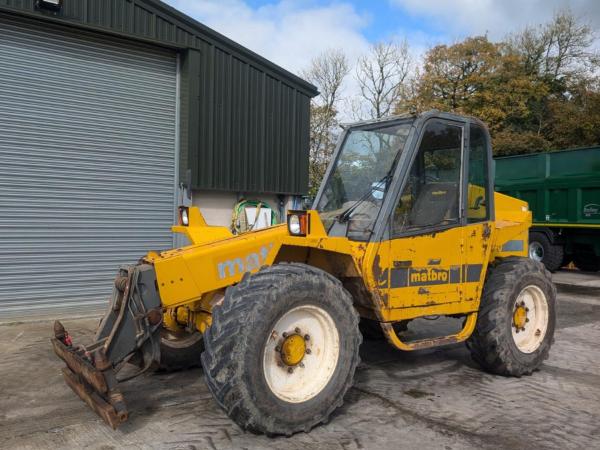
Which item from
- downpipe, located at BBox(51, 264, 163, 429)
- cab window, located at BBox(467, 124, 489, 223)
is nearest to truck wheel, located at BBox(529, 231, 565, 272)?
cab window, located at BBox(467, 124, 489, 223)

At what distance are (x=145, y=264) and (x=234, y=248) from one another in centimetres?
72

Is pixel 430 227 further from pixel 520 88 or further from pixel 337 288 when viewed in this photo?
pixel 520 88

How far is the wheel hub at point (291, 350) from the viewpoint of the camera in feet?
13.5

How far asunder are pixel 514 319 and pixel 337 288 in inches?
103

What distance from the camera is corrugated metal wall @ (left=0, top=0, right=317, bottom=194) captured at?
29.9ft

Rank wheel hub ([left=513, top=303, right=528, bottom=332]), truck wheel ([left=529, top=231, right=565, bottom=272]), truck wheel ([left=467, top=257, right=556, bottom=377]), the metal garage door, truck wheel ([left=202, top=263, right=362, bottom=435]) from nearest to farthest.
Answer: truck wheel ([left=202, top=263, right=362, bottom=435]) < truck wheel ([left=467, top=257, right=556, bottom=377]) < wheel hub ([left=513, top=303, right=528, bottom=332]) < the metal garage door < truck wheel ([left=529, top=231, right=565, bottom=272])

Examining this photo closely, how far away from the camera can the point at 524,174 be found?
16859 mm

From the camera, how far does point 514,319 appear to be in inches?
230

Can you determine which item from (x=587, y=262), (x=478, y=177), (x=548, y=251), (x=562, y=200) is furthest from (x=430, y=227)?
(x=587, y=262)

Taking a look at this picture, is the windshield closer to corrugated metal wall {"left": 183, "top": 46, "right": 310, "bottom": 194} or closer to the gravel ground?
the gravel ground

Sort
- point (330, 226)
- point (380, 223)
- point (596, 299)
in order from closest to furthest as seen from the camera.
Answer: point (380, 223)
point (330, 226)
point (596, 299)

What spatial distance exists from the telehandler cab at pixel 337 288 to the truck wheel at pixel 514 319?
2 centimetres

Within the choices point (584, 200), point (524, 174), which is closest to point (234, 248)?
point (584, 200)

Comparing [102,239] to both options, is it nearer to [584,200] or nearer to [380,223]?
[380,223]
